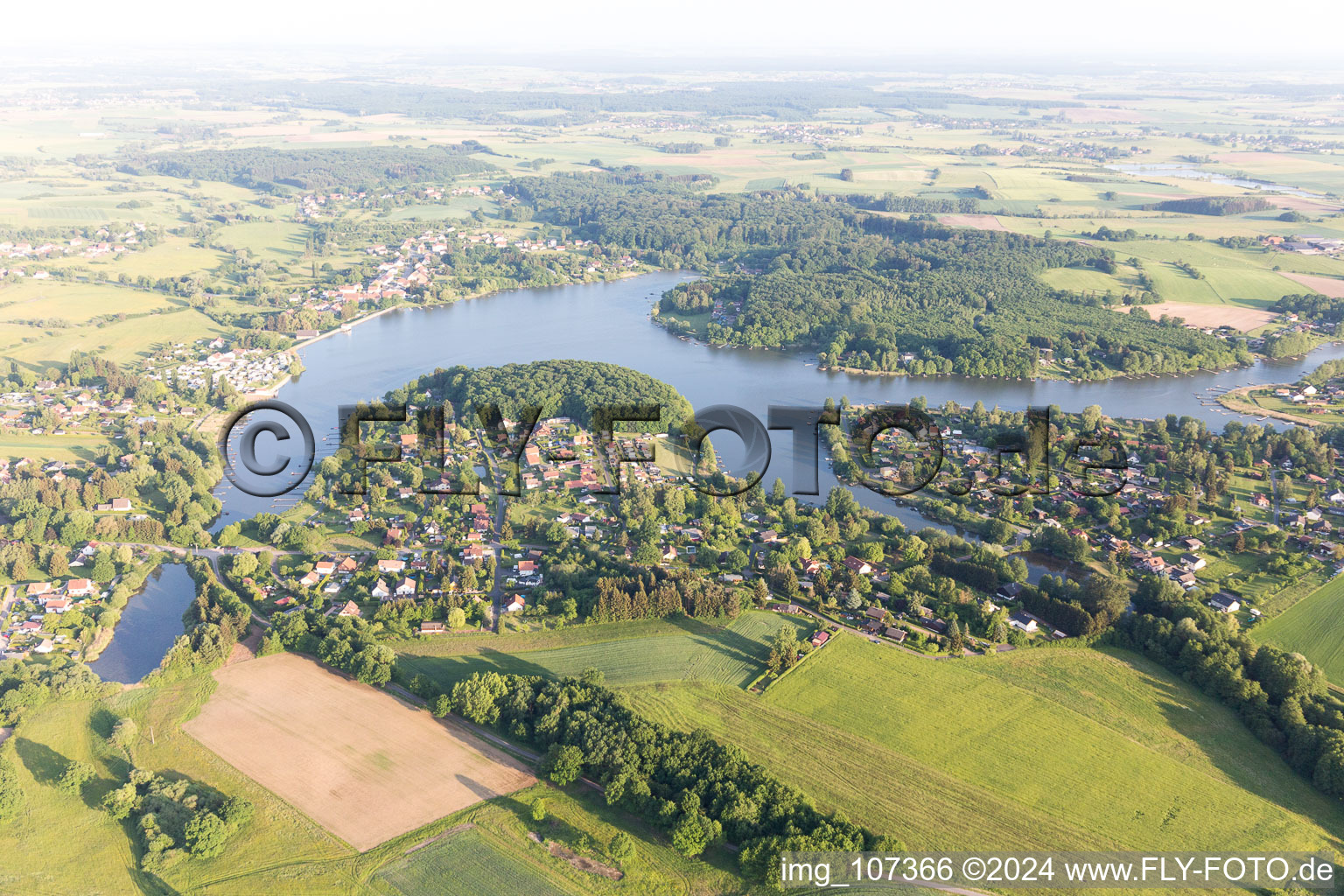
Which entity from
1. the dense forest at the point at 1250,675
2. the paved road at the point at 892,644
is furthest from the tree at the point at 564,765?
the dense forest at the point at 1250,675

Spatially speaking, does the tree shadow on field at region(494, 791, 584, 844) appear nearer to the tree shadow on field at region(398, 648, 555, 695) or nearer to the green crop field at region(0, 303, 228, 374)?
the tree shadow on field at region(398, 648, 555, 695)

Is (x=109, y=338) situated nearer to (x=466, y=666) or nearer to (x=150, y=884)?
(x=466, y=666)

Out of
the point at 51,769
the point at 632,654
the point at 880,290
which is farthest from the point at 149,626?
the point at 880,290

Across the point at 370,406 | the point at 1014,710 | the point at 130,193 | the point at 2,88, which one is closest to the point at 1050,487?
the point at 1014,710

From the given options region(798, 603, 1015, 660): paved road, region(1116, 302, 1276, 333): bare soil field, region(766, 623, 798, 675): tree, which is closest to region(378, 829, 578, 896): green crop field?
region(766, 623, 798, 675): tree

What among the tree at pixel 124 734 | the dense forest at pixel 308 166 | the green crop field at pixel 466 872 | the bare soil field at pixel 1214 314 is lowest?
the green crop field at pixel 466 872

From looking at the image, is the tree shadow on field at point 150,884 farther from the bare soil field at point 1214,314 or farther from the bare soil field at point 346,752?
the bare soil field at point 1214,314
